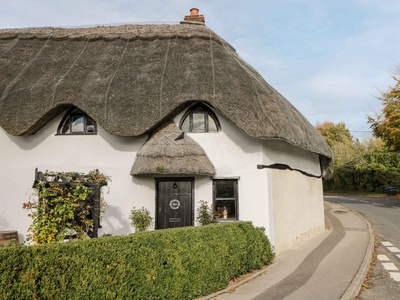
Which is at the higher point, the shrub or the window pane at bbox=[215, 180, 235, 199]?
the window pane at bbox=[215, 180, 235, 199]

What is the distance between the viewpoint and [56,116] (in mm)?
11703

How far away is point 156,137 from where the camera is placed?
1112 cm

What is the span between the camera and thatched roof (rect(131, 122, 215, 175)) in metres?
10.4

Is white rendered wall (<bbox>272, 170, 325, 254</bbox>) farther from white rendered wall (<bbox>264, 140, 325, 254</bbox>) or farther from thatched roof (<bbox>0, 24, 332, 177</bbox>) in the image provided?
thatched roof (<bbox>0, 24, 332, 177</bbox>)

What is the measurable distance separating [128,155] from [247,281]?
5.60 metres

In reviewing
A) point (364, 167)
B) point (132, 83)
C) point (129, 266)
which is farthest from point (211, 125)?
point (364, 167)

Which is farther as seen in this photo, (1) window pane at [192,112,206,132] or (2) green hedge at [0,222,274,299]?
(1) window pane at [192,112,206,132]

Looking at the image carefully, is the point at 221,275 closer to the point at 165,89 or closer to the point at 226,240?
the point at 226,240

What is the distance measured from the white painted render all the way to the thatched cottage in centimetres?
3

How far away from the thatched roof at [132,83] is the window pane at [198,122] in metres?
0.63

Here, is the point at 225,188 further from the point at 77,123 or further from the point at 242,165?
the point at 77,123

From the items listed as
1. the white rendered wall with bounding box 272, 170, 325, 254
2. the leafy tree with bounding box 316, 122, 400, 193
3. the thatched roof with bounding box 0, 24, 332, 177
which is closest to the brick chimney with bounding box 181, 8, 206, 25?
the thatched roof with bounding box 0, 24, 332, 177

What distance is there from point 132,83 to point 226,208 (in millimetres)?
5262

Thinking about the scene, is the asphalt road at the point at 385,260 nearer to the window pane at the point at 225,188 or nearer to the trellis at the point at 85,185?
the window pane at the point at 225,188
